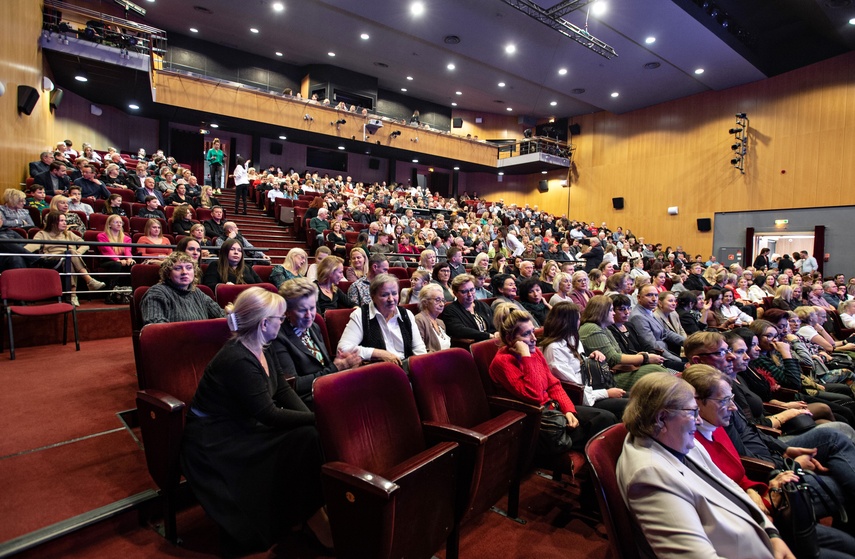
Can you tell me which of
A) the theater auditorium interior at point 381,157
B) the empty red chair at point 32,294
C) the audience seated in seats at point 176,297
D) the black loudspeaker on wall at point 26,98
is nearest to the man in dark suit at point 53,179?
the theater auditorium interior at point 381,157

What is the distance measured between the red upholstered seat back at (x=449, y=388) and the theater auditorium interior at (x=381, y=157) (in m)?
0.05

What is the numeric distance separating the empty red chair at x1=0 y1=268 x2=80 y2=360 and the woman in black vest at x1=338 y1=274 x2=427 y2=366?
2496 millimetres

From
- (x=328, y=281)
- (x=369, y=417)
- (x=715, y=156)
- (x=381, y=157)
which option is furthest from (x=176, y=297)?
A: (x=715, y=156)

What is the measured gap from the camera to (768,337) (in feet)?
8.93

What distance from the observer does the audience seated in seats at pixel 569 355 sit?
2127 millimetres

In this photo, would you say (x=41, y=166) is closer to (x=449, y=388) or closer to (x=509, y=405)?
(x=449, y=388)

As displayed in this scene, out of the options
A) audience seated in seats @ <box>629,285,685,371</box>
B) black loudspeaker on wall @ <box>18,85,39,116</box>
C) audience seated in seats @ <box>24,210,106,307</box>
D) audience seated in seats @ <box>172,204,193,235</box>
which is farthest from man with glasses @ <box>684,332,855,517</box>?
black loudspeaker on wall @ <box>18,85,39,116</box>

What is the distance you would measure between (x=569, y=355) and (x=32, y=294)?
12.4ft

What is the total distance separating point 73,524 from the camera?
1.39m

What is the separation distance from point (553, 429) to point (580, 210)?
46.8 feet

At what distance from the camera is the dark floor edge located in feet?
4.17

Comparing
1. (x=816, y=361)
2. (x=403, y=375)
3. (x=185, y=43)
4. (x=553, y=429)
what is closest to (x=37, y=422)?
(x=403, y=375)

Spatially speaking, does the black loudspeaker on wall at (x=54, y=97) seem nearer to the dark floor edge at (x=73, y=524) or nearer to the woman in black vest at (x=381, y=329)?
the woman in black vest at (x=381, y=329)

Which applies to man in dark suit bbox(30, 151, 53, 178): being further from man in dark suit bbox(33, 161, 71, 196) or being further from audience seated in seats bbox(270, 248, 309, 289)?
audience seated in seats bbox(270, 248, 309, 289)
